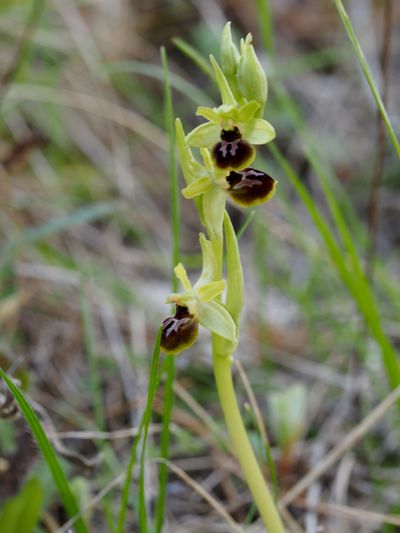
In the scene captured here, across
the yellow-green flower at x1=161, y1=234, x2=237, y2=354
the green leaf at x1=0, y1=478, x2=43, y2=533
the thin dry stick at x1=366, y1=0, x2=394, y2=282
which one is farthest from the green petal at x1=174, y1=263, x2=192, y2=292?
the thin dry stick at x1=366, y1=0, x2=394, y2=282

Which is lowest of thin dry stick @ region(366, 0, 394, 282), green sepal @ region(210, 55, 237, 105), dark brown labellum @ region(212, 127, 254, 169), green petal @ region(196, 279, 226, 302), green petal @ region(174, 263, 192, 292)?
green petal @ region(196, 279, 226, 302)

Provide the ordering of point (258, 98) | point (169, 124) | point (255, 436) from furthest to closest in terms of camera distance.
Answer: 1. point (255, 436)
2. point (169, 124)
3. point (258, 98)

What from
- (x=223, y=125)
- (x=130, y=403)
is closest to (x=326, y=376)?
(x=130, y=403)

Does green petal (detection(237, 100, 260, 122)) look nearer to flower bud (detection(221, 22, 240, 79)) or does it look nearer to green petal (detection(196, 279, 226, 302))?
flower bud (detection(221, 22, 240, 79))

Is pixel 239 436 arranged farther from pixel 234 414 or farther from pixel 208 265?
pixel 208 265

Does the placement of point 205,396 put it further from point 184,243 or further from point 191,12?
point 191,12
